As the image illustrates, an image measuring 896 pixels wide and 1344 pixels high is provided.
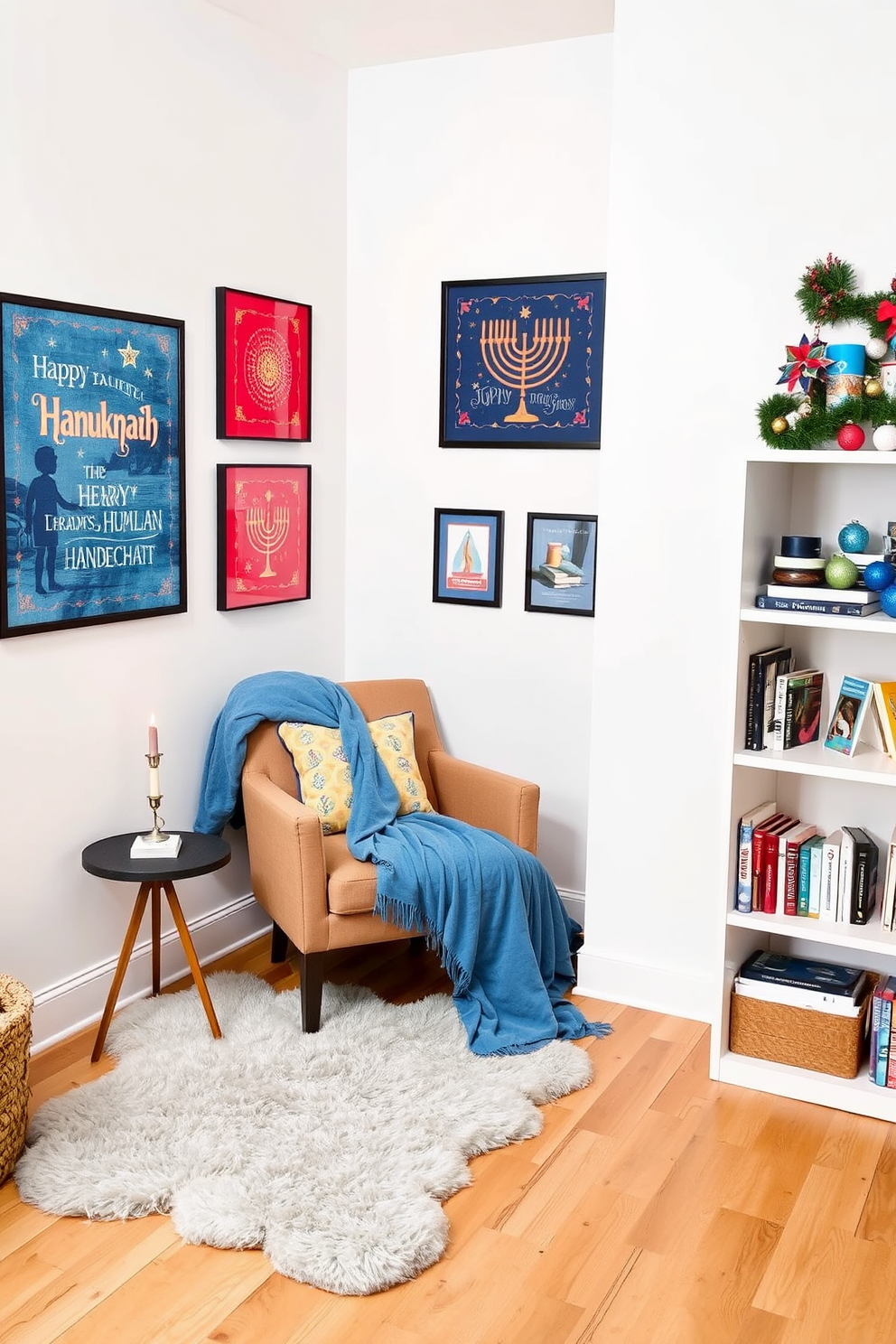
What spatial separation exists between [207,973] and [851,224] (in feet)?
8.44

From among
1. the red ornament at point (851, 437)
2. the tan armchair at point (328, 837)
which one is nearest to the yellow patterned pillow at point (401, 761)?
the tan armchair at point (328, 837)

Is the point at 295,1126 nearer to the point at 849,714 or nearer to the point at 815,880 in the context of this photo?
the point at 815,880

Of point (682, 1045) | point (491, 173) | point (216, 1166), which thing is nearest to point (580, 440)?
point (491, 173)

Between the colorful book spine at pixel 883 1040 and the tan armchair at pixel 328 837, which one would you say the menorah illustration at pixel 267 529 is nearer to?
the tan armchair at pixel 328 837

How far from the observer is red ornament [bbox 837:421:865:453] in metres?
2.70

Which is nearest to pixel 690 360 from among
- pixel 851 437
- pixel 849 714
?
pixel 851 437

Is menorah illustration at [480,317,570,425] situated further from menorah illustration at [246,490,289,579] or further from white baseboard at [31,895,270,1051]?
white baseboard at [31,895,270,1051]

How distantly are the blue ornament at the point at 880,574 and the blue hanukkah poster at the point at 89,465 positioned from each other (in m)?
1.78

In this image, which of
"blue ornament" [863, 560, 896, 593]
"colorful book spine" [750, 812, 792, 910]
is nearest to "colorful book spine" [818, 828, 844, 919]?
"colorful book spine" [750, 812, 792, 910]

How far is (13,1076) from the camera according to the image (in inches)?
94.0

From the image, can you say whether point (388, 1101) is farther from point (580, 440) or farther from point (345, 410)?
point (345, 410)

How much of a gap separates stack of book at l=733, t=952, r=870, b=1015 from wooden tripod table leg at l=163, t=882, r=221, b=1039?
128 centimetres

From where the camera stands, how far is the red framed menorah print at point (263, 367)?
11.2 ft

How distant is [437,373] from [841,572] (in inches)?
63.7
